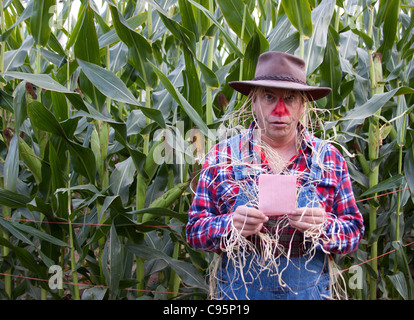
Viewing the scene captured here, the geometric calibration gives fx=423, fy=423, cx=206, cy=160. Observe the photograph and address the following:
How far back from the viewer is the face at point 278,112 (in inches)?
51.8

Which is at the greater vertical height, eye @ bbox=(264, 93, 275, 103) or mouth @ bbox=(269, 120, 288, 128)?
eye @ bbox=(264, 93, 275, 103)

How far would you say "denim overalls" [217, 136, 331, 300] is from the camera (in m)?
1.36

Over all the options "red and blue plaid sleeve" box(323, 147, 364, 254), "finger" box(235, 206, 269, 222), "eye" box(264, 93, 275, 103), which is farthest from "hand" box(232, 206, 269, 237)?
"eye" box(264, 93, 275, 103)

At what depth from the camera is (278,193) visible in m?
1.19

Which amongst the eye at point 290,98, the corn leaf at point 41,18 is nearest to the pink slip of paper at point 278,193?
the eye at point 290,98

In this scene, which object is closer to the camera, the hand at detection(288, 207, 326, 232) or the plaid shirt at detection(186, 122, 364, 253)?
the hand at detection(288, 207, 326, 232)

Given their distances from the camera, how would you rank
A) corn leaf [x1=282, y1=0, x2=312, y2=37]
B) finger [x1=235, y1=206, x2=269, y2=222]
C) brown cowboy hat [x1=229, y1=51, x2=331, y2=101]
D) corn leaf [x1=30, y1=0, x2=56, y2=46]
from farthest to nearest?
1. corn leaf [x1=30, y1=0, x2=56, y2=46]
2. corn leaf [x1=282, y1=0, x2=312, y2=37]
3. brown cowboy hat [x1=229, y1=51, x2=331, y2=101]
4. finger [x1=235, y1=206, x2=269, y2=222]

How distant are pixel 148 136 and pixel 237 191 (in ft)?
2.54

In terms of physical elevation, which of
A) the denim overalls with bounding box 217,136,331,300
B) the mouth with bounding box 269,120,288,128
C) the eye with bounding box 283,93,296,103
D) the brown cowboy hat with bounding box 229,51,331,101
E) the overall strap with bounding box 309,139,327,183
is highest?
the brown cowboy hat with bounding box 229,51,331,101

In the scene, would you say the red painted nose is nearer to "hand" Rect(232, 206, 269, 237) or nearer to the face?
the face

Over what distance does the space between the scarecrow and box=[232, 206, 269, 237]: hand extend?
0.21 feet
